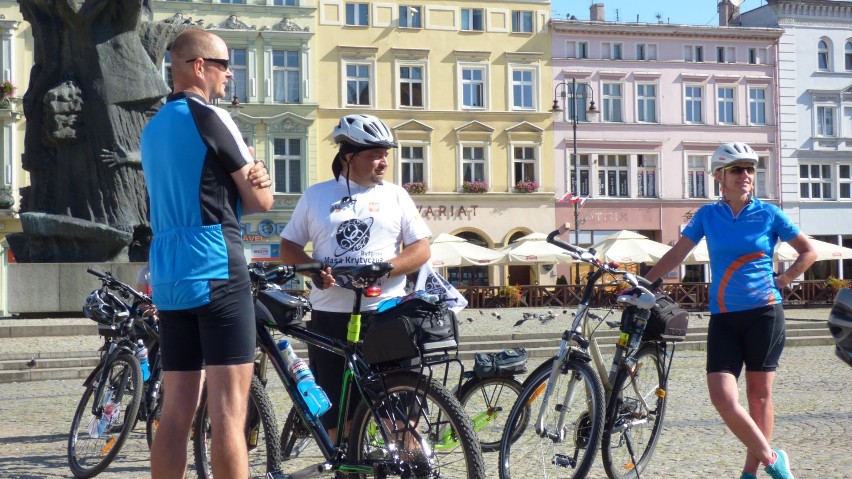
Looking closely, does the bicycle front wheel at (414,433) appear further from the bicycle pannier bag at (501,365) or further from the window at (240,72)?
the window at (240,72)

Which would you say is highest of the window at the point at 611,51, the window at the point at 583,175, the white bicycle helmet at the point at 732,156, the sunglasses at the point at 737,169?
the window at the point at 611,51

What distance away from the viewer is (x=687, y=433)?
25.1 feet

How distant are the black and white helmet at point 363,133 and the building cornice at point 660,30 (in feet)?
139

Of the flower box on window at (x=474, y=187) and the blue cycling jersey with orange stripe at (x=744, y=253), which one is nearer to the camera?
the blue cycling jersey with orange stripe at (x=744, y=253)

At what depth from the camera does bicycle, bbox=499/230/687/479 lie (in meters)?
5.37

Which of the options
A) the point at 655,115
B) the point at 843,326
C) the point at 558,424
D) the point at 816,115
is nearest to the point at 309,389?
the point at 558,424

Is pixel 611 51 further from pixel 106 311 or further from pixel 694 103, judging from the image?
pixel 106 311

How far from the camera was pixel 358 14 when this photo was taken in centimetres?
4506

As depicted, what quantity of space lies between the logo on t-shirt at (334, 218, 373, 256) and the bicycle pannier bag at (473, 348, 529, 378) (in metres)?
1.19

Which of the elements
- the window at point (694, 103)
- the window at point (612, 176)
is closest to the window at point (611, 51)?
the window at point (694, 103)

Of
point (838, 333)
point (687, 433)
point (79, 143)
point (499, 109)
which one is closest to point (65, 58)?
point (79, 143)

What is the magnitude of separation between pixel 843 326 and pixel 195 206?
2.01 metres

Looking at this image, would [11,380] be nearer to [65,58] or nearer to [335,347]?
[65,58]

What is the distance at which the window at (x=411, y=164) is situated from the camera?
149ft
